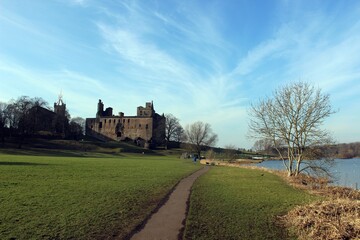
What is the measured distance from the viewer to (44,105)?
304 ft

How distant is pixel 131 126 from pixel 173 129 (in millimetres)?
16079

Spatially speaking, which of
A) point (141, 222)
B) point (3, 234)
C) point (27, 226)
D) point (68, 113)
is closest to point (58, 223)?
point (27, 226)

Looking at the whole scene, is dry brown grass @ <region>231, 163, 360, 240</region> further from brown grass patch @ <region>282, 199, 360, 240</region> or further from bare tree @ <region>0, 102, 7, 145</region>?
bare tree @ <region>0, 102, 7, 145</region>

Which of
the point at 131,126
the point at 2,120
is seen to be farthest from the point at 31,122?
the point at 131,126

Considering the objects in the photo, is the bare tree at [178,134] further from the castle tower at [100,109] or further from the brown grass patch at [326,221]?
the brown grass patch at [326,221]

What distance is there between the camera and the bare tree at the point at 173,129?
398 feet

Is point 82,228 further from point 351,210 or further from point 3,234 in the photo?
point 351,210

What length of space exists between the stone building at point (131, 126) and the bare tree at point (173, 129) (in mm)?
2570

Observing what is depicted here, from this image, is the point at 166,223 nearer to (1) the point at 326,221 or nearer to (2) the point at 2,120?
(1) the point at 326,221

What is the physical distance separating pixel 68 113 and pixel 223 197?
10370 centimetres

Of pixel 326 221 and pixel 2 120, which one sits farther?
pixel 2 120

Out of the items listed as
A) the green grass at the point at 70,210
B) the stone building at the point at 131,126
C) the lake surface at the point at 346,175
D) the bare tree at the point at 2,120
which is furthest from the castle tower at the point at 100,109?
the green grass at the point at 70,210

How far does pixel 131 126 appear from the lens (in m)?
121

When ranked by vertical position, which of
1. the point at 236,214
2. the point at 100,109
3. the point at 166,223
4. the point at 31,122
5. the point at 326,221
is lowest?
the point at 166,223
